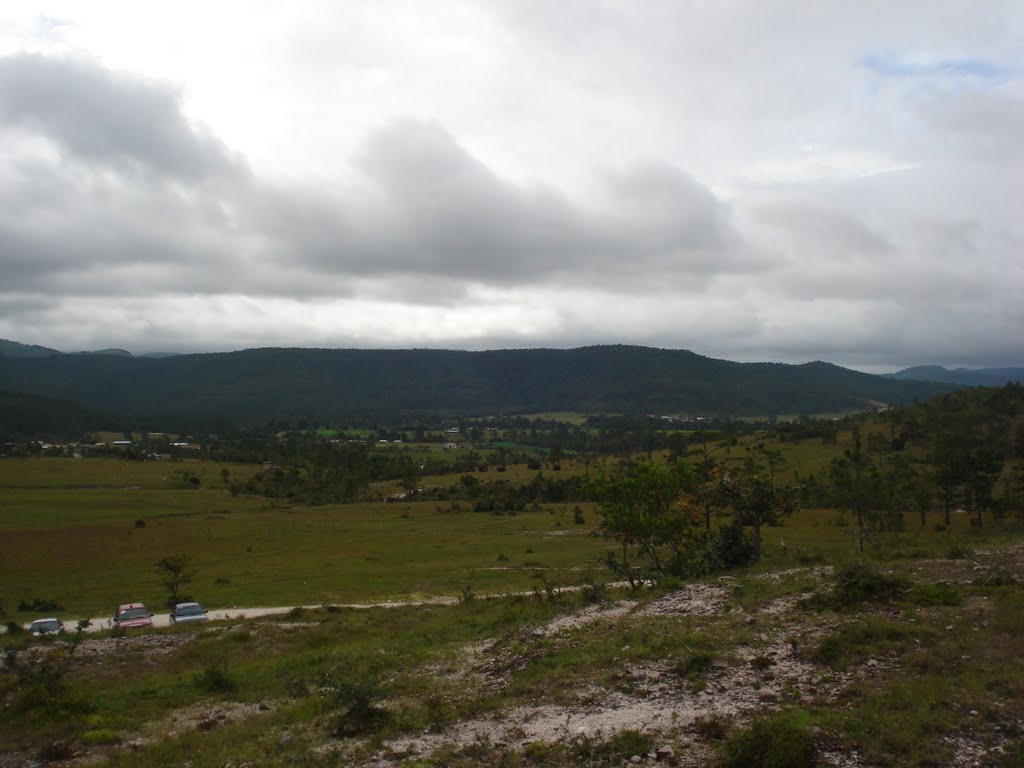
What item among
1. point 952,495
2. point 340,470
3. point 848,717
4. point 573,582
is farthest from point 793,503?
point 340,470

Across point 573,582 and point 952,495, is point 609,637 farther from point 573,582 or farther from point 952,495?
point 952,495

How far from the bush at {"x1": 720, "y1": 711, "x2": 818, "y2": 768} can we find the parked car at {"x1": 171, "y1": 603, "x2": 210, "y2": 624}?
34027 millimetres

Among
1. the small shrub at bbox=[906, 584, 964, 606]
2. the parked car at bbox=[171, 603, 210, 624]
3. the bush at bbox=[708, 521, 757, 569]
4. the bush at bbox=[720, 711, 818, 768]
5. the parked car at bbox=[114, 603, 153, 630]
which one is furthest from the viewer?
the parked car at bbox=[171, 603, 210, 624]

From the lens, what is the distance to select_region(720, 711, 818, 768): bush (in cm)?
1098

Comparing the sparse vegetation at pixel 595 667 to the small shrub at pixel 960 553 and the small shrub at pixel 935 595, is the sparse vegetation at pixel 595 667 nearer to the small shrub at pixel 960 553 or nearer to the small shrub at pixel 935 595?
the small shrub at pixel 935 595

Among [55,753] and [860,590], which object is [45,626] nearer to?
[55,753]

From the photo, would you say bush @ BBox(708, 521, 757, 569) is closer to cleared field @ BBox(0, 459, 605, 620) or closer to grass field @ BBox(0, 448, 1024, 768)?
grass field @ BBox(0, 448, 1024, 768)

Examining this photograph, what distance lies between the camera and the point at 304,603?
44.4 m

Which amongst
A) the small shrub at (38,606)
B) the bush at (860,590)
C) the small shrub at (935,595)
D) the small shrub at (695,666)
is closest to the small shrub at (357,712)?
the small shrub at (695,666)

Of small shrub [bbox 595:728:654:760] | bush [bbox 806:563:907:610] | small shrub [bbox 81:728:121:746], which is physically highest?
bush [bbox 806:563:907:610]

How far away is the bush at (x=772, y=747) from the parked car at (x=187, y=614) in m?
34.0

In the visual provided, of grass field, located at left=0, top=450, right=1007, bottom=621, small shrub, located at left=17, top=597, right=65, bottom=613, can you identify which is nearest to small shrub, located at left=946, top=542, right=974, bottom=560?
grass field, located at left=0, top=450, right=1007, bottom=621

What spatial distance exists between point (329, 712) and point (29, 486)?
15008cm

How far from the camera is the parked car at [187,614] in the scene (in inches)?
1479
